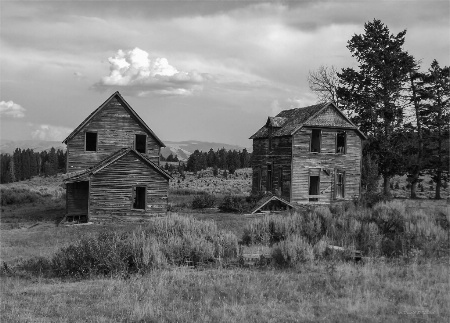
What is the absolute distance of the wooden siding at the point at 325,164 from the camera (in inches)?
1241

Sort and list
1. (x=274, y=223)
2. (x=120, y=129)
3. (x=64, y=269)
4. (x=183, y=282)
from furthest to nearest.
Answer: (x=120, y=129)
(x=274, y=223)
(x=64, y=269)
(x=183, y=282)

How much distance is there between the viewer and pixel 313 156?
32.0 m

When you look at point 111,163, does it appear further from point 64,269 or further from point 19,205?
point 19,205

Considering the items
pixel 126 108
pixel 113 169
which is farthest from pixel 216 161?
pixel 113 169

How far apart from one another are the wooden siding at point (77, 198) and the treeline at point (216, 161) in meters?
54.2

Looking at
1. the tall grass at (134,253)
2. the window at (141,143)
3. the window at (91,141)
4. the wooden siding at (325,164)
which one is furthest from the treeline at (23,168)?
the tall grass at (134,253)

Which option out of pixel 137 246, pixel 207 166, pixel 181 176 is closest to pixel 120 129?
pixel 137 246

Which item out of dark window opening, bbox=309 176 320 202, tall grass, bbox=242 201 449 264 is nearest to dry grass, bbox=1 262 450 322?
tall grass, bbox=242 201 449 264

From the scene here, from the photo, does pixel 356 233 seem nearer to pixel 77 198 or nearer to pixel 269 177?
pixel 77 198

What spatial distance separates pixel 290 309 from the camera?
835 cm

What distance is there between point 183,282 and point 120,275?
5.41 ft

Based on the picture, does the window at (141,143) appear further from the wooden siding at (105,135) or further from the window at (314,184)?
the window at (314,184)

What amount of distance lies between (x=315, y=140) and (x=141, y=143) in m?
13.6

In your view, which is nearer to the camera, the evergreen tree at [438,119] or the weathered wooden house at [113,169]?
the weathered wooden house at [113,169]
